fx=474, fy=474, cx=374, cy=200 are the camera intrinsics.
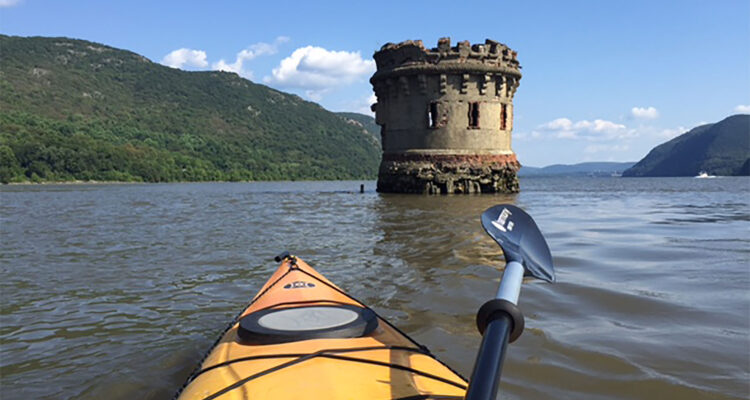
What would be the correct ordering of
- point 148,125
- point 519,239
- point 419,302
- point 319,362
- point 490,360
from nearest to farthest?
point 490,360 → point 319,362 → point 519,239 → point 419,302 → point 148,125

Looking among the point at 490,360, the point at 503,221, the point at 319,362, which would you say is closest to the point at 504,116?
the point at 503,221

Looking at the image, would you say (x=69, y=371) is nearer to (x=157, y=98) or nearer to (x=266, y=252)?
(x=266, y=252)

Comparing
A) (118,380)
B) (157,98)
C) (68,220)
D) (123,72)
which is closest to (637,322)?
(118,380)

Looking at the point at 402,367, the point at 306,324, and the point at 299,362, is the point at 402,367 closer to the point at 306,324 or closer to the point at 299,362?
the point at 299,362

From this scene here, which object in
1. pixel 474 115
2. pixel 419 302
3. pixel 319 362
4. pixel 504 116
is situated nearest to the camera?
pixel 319 362

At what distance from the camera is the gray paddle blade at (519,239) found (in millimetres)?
2857

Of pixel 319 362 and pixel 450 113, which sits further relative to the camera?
pixel 450 113

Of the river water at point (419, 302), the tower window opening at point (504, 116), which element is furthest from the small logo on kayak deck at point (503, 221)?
the tower window opening at point (504, 116)

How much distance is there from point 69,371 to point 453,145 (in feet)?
65.2

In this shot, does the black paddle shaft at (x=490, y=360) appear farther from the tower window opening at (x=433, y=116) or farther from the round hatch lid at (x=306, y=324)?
the tower window opening at (x=433, y=116)

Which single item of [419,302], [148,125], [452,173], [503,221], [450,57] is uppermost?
[148,125]

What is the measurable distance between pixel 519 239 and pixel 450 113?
19.5 m

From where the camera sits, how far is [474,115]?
2220 centimetres

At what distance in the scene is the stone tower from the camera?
21.8 metres
